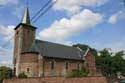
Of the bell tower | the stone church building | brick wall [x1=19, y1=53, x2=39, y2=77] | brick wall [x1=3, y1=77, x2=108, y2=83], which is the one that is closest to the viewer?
brick wall [x1=3, y1=77, x2=108, y2=83]

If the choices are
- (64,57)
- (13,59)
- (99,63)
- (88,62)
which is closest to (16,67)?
(13,59)

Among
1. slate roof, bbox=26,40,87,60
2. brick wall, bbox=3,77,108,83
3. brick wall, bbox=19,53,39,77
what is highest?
slate roof, bbox=26,40,87,60

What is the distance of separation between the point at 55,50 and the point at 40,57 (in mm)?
6195

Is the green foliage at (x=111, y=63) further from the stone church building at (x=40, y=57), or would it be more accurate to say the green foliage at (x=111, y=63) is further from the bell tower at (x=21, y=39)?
the bell tower at (x=21, y=39)

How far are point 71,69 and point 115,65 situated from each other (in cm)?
1148

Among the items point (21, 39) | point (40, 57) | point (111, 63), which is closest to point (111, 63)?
point (111, 63)

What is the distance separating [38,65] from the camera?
155ft

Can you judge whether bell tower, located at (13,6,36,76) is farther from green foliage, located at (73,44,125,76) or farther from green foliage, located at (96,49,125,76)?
green foliage, located at (96,49,125,76)

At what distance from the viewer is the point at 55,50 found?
52625mm

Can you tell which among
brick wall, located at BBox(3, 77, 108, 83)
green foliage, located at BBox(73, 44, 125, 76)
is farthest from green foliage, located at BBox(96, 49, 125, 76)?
brick wall, located at BBox(3, 77, 108, 83)

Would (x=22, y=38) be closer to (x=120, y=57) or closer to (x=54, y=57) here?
(x=54, y=57)

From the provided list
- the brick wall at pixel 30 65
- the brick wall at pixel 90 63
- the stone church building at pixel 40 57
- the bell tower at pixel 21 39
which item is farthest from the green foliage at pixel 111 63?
the bell tower at pixel 21 39

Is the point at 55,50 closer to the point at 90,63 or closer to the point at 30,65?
the point at 30,65

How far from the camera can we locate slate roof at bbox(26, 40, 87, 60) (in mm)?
48906
